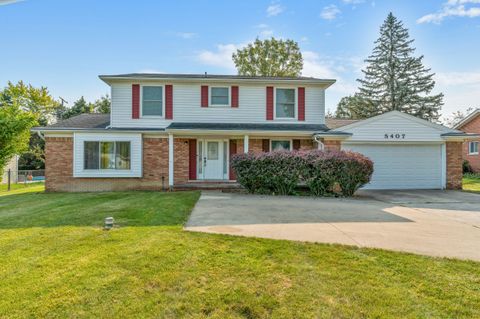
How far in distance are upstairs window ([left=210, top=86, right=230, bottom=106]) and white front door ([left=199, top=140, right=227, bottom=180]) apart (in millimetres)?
1883

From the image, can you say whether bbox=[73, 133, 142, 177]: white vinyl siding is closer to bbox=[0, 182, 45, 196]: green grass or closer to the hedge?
bbox=[0, 182, 45, 196]: green grass

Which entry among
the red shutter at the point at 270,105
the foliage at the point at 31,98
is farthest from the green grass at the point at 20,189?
the foliage at the point at 31,98

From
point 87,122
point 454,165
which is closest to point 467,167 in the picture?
point 454,165

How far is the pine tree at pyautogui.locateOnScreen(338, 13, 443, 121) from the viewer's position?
109 ft

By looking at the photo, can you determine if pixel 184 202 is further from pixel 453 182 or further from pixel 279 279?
pixel 453 182

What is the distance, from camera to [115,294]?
301 centimetres

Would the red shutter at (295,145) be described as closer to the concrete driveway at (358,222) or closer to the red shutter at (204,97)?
the red shutter at (204,97)

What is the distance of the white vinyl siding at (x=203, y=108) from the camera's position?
43.8 ft

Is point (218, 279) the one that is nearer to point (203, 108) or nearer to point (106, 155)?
point (106, 155)

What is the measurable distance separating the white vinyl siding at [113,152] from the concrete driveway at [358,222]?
505 cm

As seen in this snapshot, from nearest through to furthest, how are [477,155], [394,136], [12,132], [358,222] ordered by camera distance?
[358,222] → [394,136] → [12,132] → [477,155]

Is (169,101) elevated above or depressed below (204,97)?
below

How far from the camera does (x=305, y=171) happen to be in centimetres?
1059

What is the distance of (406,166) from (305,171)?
5.87m
